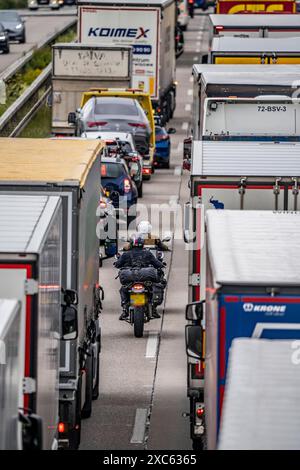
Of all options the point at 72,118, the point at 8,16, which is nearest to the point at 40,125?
the point at 72,118

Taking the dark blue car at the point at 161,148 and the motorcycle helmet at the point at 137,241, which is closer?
the motorcycle helmet at the point at 137,241

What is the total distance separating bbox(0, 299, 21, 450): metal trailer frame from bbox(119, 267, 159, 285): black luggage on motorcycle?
10984 mm

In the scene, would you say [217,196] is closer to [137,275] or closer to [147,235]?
[137,275]

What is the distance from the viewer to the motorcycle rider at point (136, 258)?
22.5 metres

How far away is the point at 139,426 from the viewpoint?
18250 mm

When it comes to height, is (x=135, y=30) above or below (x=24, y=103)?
above

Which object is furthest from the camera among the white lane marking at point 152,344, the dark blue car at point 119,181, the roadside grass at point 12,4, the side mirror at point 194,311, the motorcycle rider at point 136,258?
the roadside grass at point 12,4

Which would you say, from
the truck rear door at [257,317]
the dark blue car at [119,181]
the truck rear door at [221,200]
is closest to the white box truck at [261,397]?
the truck rear door at [257,317]

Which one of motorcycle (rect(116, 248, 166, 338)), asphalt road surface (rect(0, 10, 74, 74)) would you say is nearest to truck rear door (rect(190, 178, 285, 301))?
motorcycle (rect(116, 248, 166, 338))

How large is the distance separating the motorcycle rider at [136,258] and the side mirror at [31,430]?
11.3 meters

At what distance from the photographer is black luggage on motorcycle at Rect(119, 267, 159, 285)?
73.4ft

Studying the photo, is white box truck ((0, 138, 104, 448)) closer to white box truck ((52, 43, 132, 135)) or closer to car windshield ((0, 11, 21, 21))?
white box truck ((52, 43, 132, 135))

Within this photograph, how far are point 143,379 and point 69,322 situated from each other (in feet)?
19.9

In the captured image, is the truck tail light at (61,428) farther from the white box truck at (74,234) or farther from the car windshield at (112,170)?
the car windshield at (112,170)
